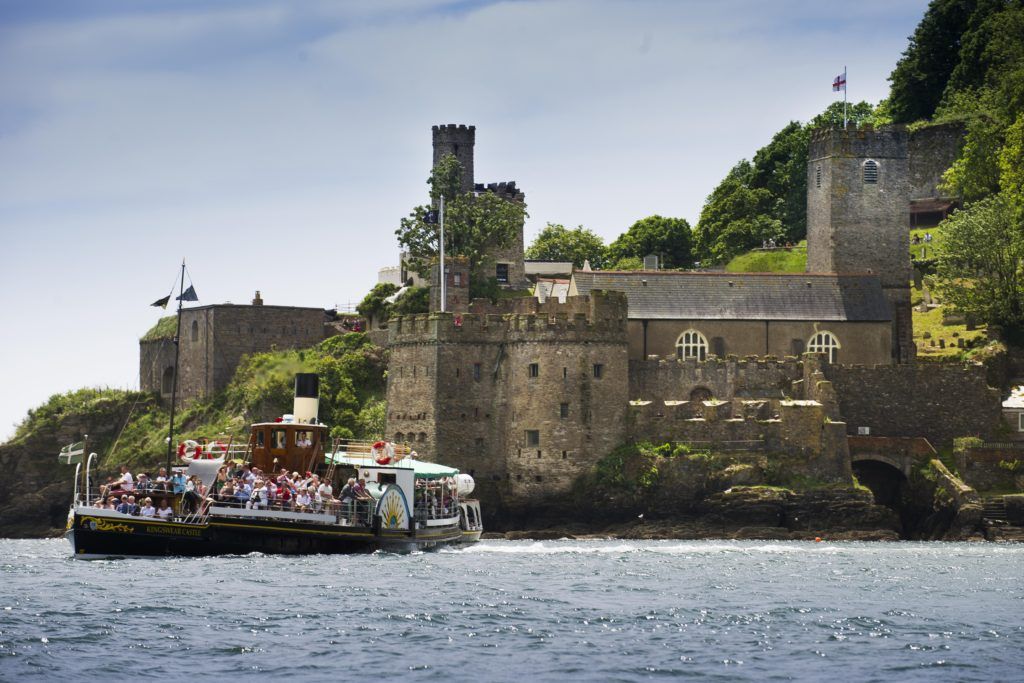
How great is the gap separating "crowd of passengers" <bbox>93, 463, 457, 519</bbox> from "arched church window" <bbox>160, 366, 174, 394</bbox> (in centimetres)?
3813

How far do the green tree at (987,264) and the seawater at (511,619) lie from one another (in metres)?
29.3

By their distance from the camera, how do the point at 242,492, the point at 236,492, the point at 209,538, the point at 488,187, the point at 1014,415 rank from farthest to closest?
the point at 488,187 < the point at 1014,415 < the point at 242,492 < the point at 236,492 < the point at 209,538

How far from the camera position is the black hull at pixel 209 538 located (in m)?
63.9

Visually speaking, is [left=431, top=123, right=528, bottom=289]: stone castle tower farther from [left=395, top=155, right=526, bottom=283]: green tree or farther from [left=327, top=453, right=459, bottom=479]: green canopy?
[left=327, top=453, right=459, bottom=479]: green canopy

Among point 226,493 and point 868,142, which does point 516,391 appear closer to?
point 226,493

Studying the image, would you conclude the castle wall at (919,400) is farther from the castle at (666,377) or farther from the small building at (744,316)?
the small building at (744,316)

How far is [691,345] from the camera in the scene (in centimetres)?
9300

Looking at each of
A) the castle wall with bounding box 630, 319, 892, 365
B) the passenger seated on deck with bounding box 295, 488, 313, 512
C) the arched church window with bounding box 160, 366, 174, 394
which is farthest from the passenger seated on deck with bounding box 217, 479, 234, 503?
the arched church window with bounding box 160, 366, 174, 394

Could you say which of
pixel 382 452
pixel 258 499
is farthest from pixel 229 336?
pixel 258 499

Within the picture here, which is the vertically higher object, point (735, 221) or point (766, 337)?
point (735, 221)

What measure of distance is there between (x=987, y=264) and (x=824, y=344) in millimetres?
10757

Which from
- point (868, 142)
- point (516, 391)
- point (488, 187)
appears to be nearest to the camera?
point (516, 391)

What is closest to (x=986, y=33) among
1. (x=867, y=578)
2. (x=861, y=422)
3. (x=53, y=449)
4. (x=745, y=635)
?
(x=861, y=422)

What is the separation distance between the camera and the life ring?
240ft
